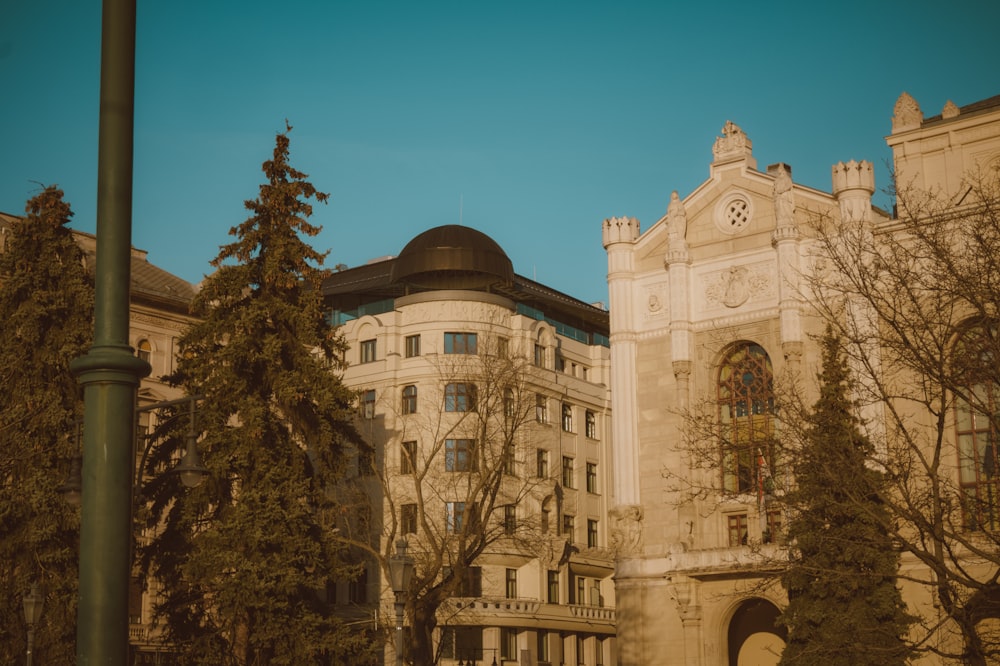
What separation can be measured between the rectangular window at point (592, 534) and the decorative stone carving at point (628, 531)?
1443 cm

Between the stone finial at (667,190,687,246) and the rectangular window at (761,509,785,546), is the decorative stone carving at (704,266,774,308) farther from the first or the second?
the rectangular window at (761,509,785,546)

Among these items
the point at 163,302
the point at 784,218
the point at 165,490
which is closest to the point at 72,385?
the point at 165,490

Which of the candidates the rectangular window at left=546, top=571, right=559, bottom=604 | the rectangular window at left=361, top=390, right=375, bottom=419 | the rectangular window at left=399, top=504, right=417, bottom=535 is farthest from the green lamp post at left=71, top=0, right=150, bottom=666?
the rectangular window at left=361, top=390, right=375, bottom=419

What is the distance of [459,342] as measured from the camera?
62.4m

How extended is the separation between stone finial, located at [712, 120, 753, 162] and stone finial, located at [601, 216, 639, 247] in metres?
4.38

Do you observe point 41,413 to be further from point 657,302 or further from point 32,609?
point 657,302

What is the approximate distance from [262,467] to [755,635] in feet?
77.2

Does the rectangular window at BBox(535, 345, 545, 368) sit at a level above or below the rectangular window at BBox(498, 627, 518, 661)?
above

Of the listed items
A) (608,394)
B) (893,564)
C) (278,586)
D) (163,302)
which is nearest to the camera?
(278,586)

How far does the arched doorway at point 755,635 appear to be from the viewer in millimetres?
49562

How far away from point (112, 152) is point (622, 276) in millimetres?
46657

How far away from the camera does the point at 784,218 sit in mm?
50375

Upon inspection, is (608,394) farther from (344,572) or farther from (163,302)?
(344,572)

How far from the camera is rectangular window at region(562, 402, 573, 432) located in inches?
2601
